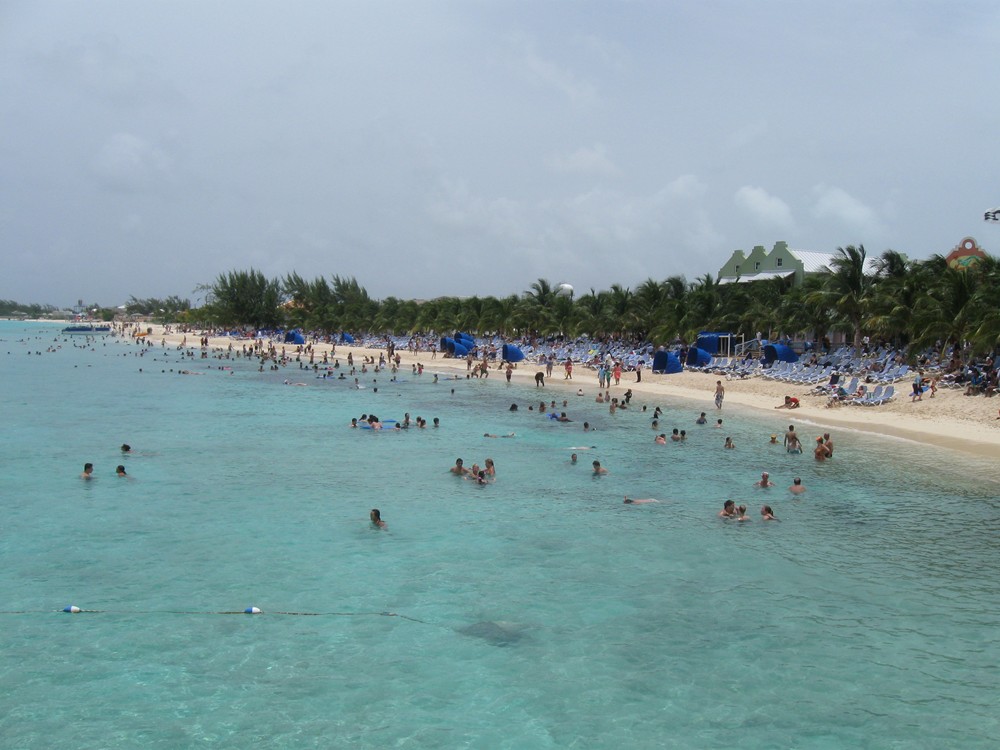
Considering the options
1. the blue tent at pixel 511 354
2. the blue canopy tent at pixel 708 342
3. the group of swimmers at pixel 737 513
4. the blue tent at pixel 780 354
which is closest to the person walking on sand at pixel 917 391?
the blue tent at pixel 780 354

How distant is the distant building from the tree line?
119 inches

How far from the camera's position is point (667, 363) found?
4059 cm

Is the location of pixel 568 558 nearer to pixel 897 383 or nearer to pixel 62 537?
pixel 62 537

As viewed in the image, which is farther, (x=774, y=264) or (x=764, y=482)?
(x=774, y=264)

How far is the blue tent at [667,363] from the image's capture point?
40.5 meters

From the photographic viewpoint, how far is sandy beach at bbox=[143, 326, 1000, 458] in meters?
22.3

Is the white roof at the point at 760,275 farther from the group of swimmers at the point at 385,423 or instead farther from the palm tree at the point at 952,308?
the group of swimmers at the point at 385,423

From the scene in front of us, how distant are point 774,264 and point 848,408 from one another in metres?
23.6

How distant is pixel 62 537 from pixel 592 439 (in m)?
15.0

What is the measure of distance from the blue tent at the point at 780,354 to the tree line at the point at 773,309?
3.75 ft

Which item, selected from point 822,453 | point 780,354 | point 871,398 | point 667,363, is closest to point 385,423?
point 822,453

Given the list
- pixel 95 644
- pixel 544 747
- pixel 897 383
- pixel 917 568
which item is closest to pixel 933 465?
pixel 917 568

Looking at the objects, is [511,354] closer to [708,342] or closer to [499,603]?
[708,342]

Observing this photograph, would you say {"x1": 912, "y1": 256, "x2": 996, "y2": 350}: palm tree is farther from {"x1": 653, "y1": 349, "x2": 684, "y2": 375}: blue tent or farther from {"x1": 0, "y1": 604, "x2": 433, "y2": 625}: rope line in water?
{"x1": 0, "y1": 604, "x2": 433, "y2": 625}: rope line in water
